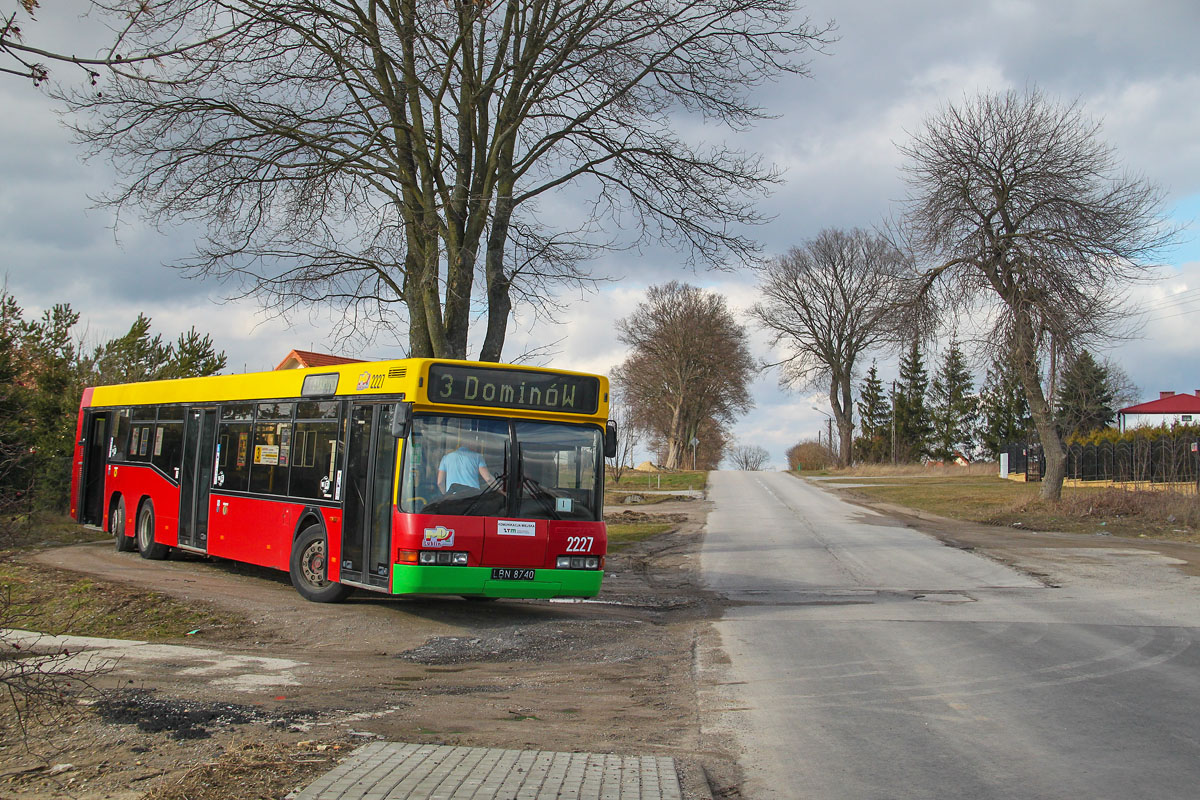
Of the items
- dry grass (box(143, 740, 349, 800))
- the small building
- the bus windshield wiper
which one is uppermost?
the small building

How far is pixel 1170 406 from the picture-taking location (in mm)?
81938

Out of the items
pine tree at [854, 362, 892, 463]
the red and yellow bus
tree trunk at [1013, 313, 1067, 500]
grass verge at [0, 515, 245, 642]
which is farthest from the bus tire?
pine tree at [854, 362, 892, 463]

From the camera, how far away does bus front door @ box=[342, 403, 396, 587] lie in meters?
9.87

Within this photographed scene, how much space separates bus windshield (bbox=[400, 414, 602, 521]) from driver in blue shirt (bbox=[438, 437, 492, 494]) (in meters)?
0.01

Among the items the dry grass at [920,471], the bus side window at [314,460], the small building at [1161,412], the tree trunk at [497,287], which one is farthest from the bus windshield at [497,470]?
the small building at [1161,412]

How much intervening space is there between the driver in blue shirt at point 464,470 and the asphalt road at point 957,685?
3052mm

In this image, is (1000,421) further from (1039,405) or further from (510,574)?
(510,574)

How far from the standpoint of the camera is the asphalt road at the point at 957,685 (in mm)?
5129

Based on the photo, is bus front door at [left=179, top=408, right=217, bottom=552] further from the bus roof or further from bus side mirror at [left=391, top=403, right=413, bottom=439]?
bus side mirror at [left=391, top=403, right=413, bottom=439]

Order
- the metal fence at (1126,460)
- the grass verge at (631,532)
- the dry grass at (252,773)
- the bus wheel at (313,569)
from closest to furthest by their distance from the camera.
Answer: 1. the dry grass at (252,773)
2. the bus wheel at (313,569)
3. the grass verge at (631,532)
4. the metal fence at (1126,460)

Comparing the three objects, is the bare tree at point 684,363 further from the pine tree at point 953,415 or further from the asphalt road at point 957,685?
the asphalt road at point 957,685

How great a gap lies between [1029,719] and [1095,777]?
4.14 ft

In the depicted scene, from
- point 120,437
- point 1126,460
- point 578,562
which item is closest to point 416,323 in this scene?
point 120,437

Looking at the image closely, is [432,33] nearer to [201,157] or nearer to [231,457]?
[201,157]
